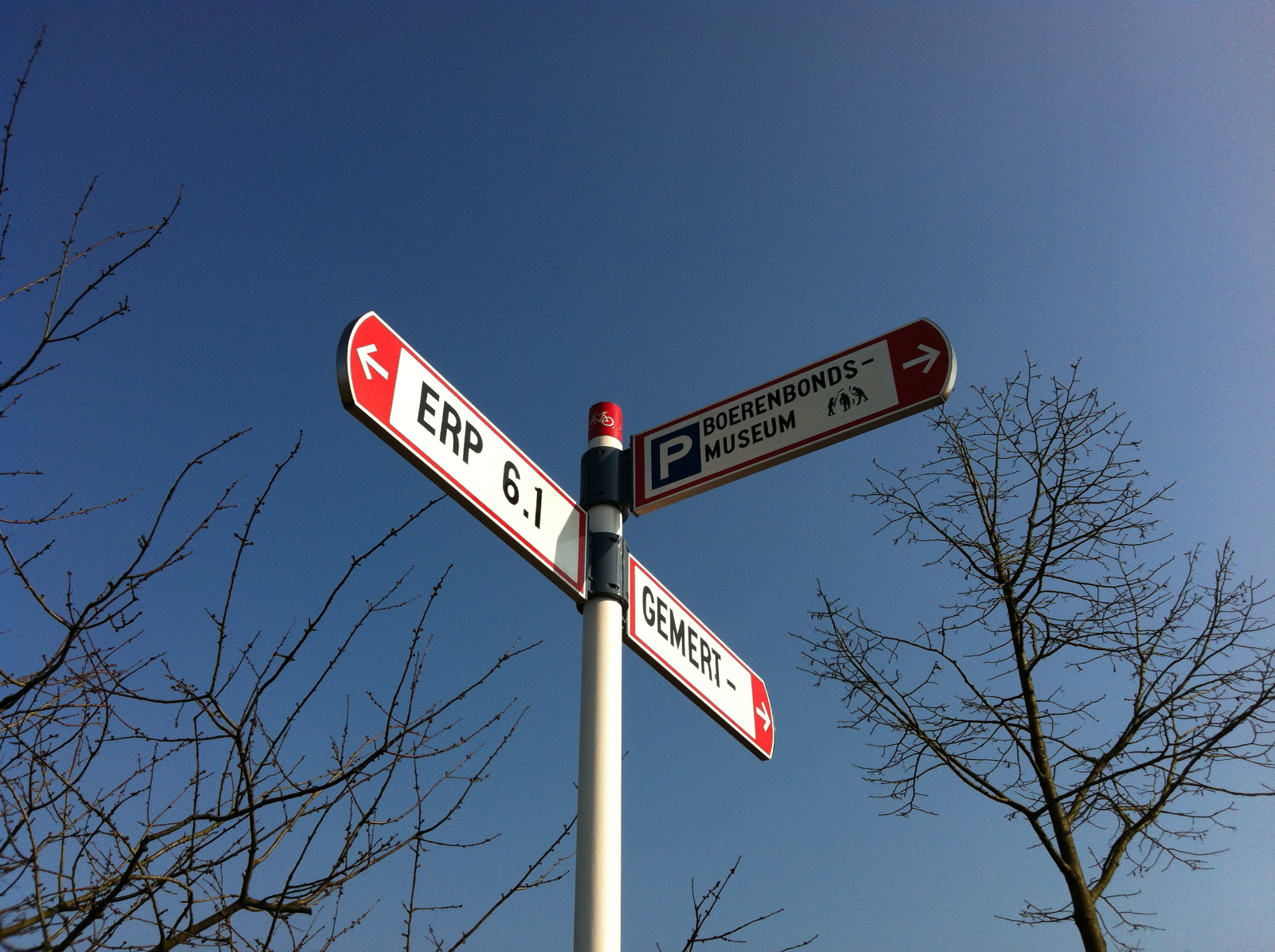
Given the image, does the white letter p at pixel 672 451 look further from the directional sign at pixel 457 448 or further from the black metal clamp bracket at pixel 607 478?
the directional sign at pixel 457 448

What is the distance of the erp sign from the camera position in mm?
3285

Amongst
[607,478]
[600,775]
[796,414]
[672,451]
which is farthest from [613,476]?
[600,775]

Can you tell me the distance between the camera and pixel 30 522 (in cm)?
277

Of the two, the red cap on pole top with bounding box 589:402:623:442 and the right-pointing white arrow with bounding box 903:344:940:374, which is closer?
the right-pointing white arrow with bounding box 903:344:940:374

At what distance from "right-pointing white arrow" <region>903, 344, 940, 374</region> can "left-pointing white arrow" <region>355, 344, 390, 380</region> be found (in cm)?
173

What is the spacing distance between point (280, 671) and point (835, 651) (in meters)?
4.33

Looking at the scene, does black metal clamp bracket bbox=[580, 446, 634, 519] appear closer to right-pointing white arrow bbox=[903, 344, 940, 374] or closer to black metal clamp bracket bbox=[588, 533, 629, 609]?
black metal clamp bracket bbox=[588, 533, 629, 609]

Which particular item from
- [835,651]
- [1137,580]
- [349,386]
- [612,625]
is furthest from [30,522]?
[1137,580]

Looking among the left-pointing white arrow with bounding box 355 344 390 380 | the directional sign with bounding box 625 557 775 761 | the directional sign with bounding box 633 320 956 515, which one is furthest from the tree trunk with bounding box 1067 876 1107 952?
the left-pointing white arrow with bounding box 355 344 390 380

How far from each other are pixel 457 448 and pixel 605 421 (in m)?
0.89

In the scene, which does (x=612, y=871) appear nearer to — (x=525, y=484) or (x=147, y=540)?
(x=525, y=484)

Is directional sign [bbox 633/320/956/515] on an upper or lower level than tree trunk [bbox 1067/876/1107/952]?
upper

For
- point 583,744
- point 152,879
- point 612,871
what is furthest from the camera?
point 583,744

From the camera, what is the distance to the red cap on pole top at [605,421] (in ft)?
11.4
